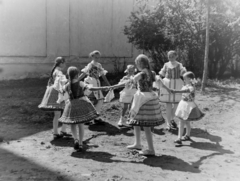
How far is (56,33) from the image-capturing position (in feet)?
43.1

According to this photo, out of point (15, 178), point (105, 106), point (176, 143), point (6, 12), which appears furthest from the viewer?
point (6, 12)

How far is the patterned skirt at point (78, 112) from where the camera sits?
17.1ft

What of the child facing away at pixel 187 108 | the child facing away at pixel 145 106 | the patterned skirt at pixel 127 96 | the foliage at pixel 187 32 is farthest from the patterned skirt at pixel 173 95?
the foliage at pixel 187 32

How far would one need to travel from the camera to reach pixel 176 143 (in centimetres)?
606

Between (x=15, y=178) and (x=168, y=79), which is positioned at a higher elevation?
(x=168, y=79)

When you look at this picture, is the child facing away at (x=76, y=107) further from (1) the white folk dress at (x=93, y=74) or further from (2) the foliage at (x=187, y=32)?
(2) the foliage at (x=187, y=32)

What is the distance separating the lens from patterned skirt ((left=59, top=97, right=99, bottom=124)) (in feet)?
17.1

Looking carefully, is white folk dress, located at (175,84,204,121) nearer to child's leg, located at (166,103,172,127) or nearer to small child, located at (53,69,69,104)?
child's leg, located at (166,103,172,127)

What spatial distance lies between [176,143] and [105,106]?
303 centimetres

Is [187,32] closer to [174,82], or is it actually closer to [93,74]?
[174,82]

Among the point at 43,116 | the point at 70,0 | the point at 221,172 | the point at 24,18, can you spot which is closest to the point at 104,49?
the point at 70,0

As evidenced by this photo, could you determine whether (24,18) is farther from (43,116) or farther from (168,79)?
(168,79)

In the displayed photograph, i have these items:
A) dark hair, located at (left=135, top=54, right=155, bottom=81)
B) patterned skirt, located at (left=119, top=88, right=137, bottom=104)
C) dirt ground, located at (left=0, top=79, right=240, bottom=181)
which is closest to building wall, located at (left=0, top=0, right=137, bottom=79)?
dirt ground, located at (left=0, top=79, right=240, bottom=181)

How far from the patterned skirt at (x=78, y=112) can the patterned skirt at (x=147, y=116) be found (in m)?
0.70
